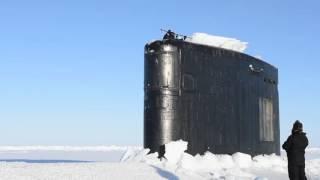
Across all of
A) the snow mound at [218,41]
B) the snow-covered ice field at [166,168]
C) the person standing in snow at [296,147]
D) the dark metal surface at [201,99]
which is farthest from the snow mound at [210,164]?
the snow mound at [218,41]

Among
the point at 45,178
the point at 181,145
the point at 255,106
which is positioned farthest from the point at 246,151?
the point at 45,178

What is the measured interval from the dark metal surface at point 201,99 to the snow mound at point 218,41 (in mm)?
408

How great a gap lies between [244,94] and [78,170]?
682 centimetres

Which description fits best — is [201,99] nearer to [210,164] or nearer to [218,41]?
[210,164]

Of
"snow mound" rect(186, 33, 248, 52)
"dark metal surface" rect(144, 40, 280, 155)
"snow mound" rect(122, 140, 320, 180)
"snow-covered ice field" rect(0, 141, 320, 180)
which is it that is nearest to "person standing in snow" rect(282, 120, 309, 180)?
"snow-covered ice field" rect(0, 141, 320, 180)

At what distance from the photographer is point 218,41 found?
14.9 m

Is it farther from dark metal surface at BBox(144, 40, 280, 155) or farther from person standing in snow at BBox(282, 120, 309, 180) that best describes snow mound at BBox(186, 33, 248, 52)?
person standing in snow at BBox(282, 120, 309, 180)

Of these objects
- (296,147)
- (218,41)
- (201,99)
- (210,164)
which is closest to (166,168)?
(210,164)

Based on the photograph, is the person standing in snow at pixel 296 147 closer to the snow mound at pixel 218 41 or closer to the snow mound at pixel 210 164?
the snow mound at pixel 210 164

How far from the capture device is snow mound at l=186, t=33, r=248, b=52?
47.4 feet

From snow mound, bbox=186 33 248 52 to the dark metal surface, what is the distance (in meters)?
0.41

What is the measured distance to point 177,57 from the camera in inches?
520

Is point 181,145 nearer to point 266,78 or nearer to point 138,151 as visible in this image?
point 138,151

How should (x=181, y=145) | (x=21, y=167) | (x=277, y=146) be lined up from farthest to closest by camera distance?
(x=277, y=146) < (x=181, y=145) < (x=21, y=167)
